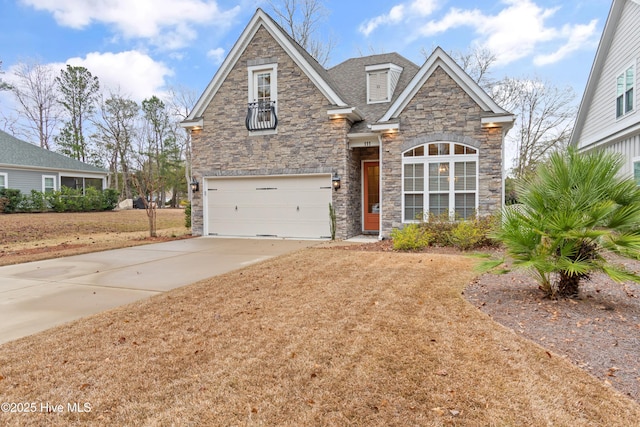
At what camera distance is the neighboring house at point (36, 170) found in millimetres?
20484

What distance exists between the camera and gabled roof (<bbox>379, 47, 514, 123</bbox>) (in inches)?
396

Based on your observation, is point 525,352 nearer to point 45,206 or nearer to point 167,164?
point 45,206

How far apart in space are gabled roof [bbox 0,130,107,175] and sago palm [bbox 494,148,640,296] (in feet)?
81.6

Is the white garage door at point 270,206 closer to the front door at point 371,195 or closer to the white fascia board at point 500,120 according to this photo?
the front door at point 371,195

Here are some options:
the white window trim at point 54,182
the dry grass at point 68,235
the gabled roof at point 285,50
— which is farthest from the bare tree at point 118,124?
the gabled roof at point 285,50

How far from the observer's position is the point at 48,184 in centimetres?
2284

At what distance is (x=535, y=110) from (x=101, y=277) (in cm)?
2878

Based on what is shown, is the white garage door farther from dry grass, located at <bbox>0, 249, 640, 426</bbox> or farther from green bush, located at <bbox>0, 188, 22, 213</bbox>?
green bush, located at <bbox>0, 188, 22, 213</bbox>

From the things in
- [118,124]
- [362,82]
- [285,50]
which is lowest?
[362,82]

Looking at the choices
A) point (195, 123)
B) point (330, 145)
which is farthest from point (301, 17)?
point (330, 145)

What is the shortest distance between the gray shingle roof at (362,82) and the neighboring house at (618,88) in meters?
6.38

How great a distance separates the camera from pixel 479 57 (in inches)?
990

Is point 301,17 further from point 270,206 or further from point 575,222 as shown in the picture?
point 575,222

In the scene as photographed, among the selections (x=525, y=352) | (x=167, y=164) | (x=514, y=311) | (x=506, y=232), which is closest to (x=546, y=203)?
(x=506, y=232)
